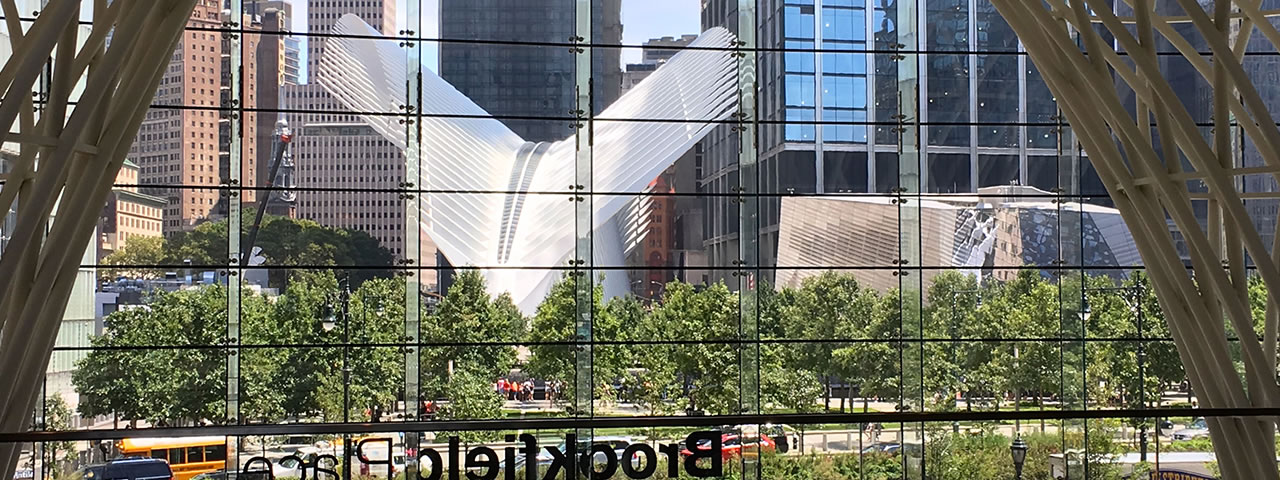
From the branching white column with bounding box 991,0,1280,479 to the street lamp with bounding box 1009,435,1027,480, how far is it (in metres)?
5.33

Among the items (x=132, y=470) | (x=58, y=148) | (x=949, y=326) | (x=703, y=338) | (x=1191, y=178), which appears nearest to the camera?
(x=58, y=148)

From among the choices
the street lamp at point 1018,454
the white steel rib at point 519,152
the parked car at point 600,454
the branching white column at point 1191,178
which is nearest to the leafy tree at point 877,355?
the street lamp at point 1018,454

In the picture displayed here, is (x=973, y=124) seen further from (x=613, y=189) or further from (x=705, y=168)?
(x=613, y=189)

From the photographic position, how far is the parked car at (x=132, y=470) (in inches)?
409

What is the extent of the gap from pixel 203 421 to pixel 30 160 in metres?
5.36

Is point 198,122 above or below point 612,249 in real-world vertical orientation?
above

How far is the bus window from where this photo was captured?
1062cm

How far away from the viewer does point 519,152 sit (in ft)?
35.8

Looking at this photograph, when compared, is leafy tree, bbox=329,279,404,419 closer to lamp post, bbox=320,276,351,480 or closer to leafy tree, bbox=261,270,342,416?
lamp post, bbox=320,276,351,480

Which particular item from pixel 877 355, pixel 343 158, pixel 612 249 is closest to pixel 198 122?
pixel 343 158

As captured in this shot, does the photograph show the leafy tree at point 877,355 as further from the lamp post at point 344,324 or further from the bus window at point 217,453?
the bus window at point 217,453

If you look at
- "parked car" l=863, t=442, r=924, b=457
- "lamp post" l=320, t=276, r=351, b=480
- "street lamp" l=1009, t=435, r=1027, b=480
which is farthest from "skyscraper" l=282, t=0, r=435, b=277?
"street lamp" l=1009, t=435, r=1027, b=480

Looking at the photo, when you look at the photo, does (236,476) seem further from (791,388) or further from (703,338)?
(791,388)

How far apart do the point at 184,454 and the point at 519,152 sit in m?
4.03
